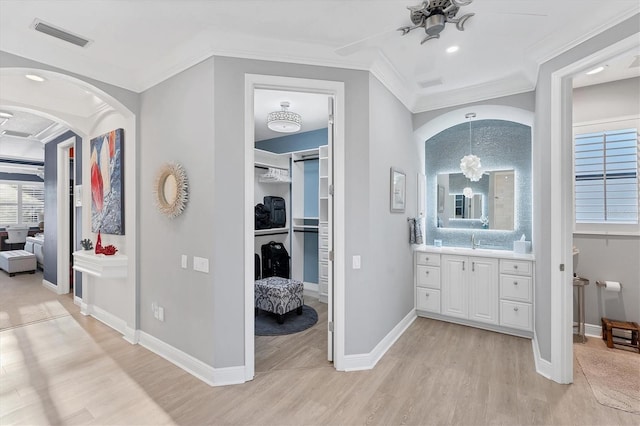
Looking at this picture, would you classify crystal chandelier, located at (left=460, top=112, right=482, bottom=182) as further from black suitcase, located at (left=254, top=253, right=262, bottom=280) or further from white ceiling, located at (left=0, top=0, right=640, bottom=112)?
black suitcase, located at (left=254, top=253, right=262, bottom=280)

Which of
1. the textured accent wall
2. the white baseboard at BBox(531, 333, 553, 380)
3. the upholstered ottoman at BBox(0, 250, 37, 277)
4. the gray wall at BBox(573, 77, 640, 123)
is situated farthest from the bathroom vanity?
the upholstered ottoman at BBox(0, 250, 37, 277)

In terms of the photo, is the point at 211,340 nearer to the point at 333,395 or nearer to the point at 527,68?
the point at 333,395

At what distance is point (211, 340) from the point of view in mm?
2426

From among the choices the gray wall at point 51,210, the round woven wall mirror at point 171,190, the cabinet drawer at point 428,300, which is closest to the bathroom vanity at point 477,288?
the cabinet drawer at point 428,300

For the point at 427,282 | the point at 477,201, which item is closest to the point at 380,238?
the point at 427,282

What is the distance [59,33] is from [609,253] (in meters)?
5.55

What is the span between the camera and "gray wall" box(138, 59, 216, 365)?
2414 millimetres

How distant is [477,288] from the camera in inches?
138

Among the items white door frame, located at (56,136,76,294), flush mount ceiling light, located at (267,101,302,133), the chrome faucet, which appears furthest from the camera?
white door frame, located at (56,136,76,294)

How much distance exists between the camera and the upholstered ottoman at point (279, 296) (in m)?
3.63

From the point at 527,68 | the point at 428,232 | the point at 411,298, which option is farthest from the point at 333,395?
the point at 527,68

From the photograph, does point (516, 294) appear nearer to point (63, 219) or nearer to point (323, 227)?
point (323, 227)

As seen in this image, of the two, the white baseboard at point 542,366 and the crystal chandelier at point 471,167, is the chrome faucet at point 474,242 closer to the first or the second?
the crystal chandelier at point 471,167

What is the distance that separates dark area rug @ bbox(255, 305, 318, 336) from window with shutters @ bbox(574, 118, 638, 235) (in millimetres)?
3313
